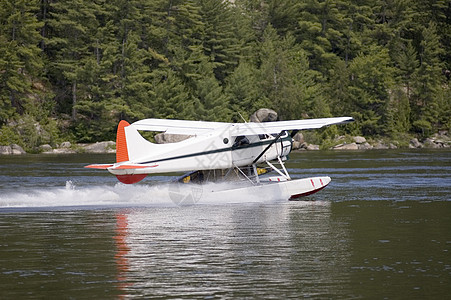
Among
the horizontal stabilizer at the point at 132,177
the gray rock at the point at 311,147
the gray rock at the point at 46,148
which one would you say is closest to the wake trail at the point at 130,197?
the horizontal stabilizer at the point at 132,177

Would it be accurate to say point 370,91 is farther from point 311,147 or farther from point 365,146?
point 311,147

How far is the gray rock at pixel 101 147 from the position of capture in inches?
2197

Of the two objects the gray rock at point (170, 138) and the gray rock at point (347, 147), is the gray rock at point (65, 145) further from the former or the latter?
the gray rock at point (347, 147)

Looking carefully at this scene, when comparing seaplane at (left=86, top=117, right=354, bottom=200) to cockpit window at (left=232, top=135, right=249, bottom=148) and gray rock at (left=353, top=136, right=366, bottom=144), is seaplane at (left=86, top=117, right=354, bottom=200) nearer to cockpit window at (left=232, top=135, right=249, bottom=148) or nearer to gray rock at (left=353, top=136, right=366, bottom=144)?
cockpit window at (left=232, top=135, right=249, bottom=148)

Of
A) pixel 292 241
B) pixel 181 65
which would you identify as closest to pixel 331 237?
pixel 292 241

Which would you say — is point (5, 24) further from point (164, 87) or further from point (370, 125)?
point (370, 125)

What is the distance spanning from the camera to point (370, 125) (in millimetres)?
68250

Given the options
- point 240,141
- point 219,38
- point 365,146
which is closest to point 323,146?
point 365,146

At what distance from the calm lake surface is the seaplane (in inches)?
20.7

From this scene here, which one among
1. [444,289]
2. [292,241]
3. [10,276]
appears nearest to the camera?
[444,289]

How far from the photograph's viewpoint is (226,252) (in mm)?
12055

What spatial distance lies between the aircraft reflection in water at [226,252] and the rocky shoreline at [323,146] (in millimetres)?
38006

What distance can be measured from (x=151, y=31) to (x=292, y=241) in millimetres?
55047

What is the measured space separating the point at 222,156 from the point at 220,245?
757cm
